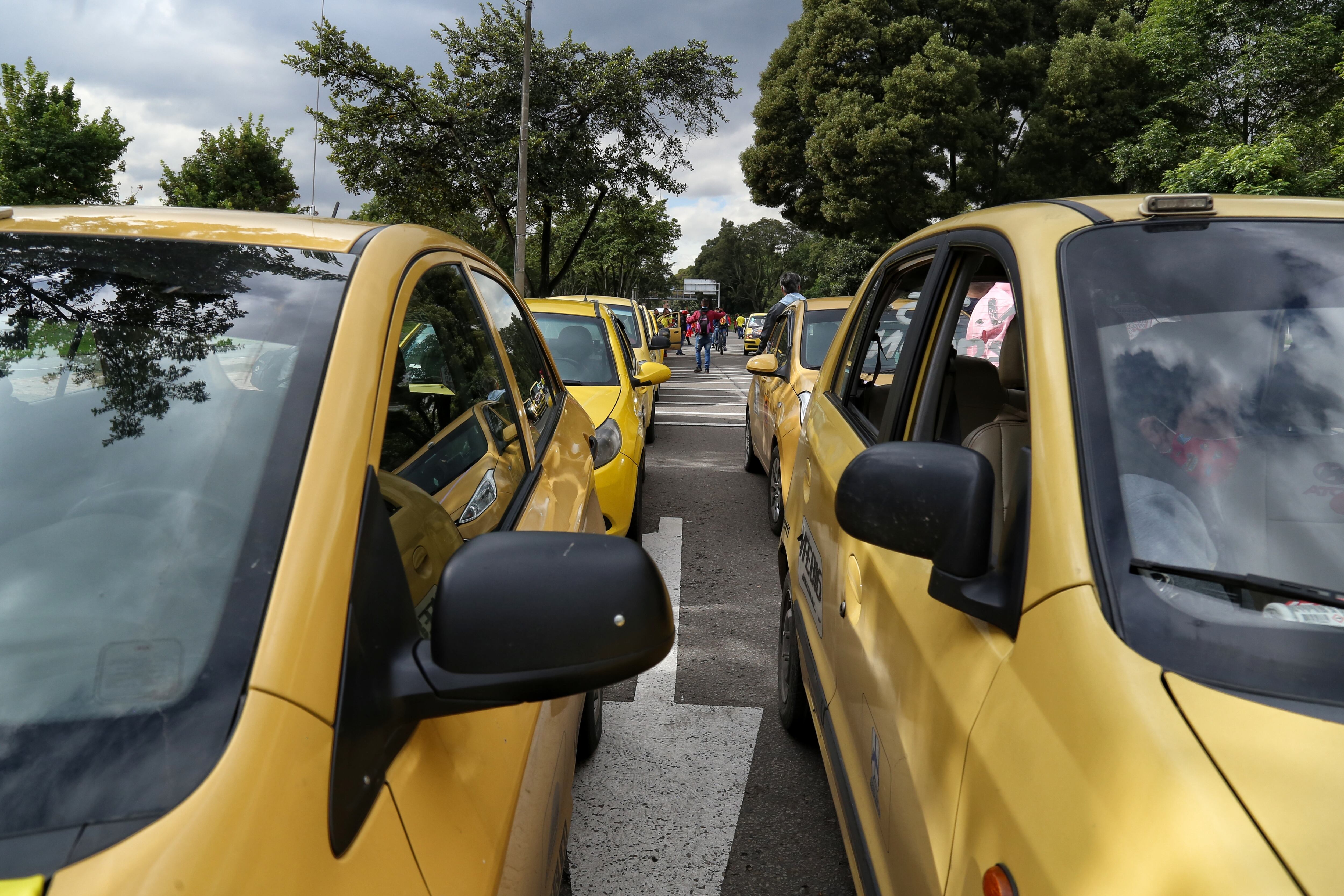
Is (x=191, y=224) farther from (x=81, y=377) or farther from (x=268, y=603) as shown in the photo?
(x=268, y=603)

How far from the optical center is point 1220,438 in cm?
140

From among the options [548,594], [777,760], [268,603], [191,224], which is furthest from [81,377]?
[777,760]

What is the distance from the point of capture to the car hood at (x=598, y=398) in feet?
19.0

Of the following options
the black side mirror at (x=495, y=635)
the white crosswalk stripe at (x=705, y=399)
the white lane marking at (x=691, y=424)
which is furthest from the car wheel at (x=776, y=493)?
the white lane marking at (x=691, y=424)

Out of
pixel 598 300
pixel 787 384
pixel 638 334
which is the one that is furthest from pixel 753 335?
pixel 787 384

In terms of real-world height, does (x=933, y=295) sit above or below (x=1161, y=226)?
below

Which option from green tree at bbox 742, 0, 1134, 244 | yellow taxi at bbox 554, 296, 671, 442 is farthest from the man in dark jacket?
green tree at bbox 742, 0, 1134, 244

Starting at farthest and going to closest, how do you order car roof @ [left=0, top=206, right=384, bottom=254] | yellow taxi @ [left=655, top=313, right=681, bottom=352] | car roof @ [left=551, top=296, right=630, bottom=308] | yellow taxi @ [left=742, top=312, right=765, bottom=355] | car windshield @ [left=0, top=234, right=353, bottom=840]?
yellow taxi @ [left=742, top=312, right=765, bottom=355] < yellow taxi @ [left=655, top=313, right=681, bottom=352] < car roof @ [left=551, top=296, right=630, bottom=308] < car roof @ [left=0, top=206, right=384, bottom=254] < car windshield @ [left=0, top=234, right=353, bottom=840]

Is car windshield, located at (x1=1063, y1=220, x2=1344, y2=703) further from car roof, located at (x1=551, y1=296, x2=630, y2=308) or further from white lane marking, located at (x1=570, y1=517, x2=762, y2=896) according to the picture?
car roof, located at (x1=551, y1=296, x2=630, y2=308)

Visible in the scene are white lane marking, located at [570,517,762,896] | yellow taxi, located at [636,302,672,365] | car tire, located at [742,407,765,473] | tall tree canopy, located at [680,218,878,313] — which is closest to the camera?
white lane marking, located at [570,517,762,896]

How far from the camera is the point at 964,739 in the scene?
1.35 metres

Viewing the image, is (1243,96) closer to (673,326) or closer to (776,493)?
(776,493)

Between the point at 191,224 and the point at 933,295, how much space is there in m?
1.68

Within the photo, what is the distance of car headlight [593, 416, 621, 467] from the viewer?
16.2 feet
